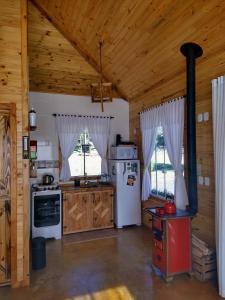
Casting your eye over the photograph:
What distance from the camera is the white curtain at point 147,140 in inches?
162

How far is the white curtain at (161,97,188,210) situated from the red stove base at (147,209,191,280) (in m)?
0.61

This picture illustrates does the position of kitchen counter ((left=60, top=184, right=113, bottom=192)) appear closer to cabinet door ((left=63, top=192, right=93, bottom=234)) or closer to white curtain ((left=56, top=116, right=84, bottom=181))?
cabinet door ((left=63, top=192, right=93, bottom=234))

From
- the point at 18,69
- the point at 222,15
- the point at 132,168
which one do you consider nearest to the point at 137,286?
the point at 132,168

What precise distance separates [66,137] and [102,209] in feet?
5.48

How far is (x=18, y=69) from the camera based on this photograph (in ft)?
8.75

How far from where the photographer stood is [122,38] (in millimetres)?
3406

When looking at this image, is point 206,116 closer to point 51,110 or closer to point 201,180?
point 201,180

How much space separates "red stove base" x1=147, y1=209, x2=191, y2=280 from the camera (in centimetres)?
265

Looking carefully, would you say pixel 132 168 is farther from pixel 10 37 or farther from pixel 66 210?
pixel 10 37

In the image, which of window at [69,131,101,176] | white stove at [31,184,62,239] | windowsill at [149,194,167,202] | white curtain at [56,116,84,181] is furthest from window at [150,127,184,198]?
white stove at [31,184,62,239]

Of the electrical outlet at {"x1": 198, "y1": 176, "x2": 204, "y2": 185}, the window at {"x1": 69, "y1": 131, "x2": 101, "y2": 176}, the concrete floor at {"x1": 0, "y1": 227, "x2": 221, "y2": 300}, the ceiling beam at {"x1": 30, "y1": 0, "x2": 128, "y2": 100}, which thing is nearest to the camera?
the concrete floor at {"x1": 0, "y1": 227, "x2": 221, "y2": 300}

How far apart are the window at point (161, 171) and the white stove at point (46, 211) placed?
6.13ft

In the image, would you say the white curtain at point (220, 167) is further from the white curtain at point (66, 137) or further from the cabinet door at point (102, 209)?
the white curtain at point (66, 137)

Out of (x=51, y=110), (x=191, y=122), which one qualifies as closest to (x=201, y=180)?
(x=191, y=122)
